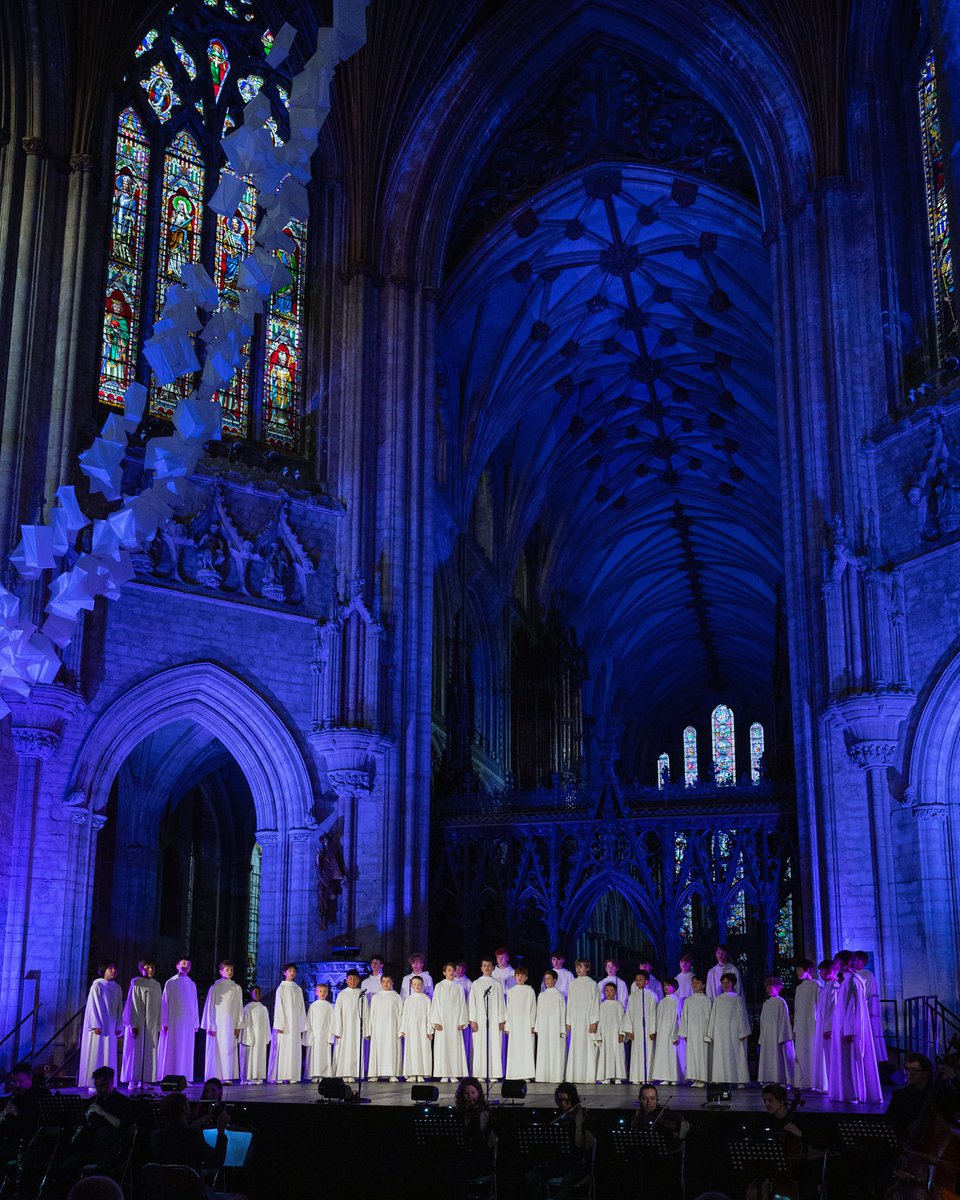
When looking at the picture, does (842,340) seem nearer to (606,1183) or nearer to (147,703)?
(147,703)

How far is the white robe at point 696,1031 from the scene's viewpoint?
1764 cm

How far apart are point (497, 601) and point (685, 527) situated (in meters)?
10.4

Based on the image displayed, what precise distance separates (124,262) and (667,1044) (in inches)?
539

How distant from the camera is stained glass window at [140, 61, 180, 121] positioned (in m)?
23.2

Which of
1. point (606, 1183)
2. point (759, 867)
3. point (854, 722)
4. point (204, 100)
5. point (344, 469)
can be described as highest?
point (204, 100)

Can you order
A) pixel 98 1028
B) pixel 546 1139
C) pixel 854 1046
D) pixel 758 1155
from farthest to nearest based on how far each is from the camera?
1. pixel 98 1028
2. pixel 854 1046
3. pixel 546 1139
4. pixel 758 1155

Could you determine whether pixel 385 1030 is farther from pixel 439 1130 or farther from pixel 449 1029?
pixel 439 1130

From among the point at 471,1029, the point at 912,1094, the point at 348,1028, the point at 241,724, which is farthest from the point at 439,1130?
the point at 241,724

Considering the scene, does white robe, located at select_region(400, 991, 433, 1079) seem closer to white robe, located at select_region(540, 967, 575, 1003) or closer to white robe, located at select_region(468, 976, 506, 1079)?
white robe, located at select_region(468, 976, 506, 1079)

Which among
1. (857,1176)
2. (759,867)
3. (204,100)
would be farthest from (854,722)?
(204,100)

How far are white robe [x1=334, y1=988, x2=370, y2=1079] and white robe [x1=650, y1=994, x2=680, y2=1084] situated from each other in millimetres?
3699

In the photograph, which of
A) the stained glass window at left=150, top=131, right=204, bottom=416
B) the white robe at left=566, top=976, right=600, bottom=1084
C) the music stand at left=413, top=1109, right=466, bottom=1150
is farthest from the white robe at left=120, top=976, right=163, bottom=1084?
the stained glass window at left=150, top=131, right=204, bottom=416

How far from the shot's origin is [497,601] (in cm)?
3572

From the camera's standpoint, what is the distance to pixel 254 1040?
60.9 ft
